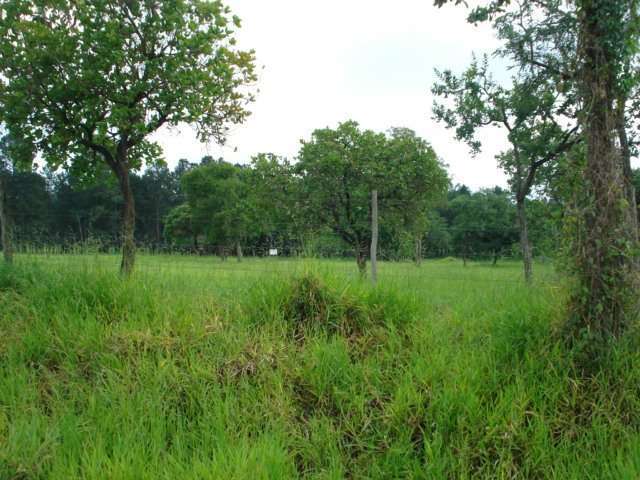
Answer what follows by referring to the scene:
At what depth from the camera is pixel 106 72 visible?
9.65 metres

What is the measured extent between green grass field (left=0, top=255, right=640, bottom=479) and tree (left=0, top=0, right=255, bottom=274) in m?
4.10

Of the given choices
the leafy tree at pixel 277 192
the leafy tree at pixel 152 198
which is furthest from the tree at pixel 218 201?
the leafy tree at pixel 152 198

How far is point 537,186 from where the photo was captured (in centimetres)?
1430

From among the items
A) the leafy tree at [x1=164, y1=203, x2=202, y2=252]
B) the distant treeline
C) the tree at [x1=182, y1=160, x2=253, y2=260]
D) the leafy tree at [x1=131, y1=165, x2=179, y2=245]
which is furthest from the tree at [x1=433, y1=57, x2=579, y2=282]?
the leafy tree at [x1=131, y1=165, x2=179, y2=245]

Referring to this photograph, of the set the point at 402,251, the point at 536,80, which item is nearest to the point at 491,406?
the point at 402,251

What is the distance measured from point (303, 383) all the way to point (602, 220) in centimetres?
331

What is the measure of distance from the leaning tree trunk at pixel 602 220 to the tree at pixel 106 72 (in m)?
7.71

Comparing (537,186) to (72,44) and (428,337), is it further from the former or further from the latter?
(72,44)

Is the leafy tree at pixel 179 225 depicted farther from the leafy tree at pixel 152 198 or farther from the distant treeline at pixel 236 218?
the leafy tree at pixel 152 198

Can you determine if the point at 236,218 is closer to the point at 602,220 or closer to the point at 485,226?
the point at 485,226

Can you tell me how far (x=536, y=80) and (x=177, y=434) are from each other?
9.80 m

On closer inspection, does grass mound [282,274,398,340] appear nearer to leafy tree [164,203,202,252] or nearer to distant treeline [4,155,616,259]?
distant treeline [4,155,616,259]

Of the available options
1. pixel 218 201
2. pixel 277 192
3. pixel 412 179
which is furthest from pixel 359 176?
pixel 218 201

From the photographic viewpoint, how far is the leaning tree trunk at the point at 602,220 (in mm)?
4281
